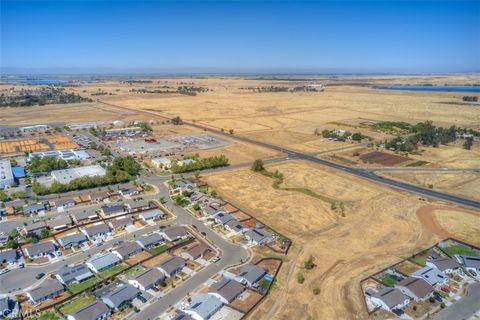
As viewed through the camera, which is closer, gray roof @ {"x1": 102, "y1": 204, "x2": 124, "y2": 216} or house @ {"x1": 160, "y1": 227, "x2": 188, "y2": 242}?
house @ {"x1": 160, "y1": 227, "x2": 188, "y2": 242}

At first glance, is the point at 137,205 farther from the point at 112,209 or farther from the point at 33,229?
the point at 33,229

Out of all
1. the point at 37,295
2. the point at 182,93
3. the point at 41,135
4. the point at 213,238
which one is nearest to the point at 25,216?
the point at 37,295

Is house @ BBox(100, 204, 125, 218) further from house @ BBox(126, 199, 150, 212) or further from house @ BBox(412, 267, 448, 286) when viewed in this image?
house @ BBox(412, 267, 448, 286)

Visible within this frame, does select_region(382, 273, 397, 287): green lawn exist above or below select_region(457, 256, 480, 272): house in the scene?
below

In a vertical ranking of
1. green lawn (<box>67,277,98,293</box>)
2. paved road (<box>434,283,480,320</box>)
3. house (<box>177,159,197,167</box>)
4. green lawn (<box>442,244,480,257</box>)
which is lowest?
paved road (<box>434,283,480,320</box>)

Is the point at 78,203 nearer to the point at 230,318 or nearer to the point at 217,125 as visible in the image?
the point at 230,318

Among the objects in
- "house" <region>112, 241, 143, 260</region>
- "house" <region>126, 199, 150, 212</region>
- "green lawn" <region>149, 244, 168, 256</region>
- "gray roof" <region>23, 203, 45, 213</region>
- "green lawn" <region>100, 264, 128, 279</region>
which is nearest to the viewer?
"green lawn" <region>100, 264, 128, 279</region>

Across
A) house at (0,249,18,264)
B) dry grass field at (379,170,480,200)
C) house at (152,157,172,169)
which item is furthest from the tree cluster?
dry grass field at (379,170,480,200)
